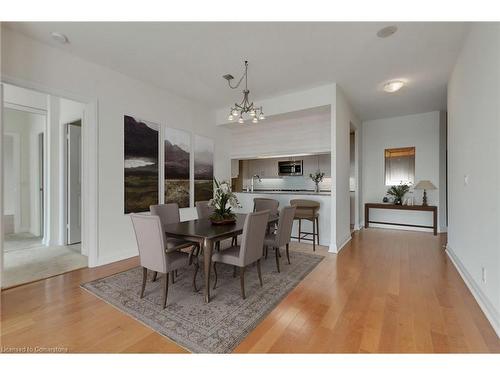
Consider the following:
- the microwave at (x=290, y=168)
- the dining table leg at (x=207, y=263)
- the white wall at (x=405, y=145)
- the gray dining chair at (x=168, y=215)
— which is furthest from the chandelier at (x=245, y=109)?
the white wall at (x=405, y=145)

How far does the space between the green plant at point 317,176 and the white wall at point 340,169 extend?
4.35 ft

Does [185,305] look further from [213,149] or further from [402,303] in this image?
[213,149]

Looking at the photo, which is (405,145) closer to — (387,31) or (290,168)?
(290,168)

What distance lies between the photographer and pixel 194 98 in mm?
4801

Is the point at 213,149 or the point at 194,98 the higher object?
the point at 194,98

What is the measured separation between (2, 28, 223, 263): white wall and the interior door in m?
1.40

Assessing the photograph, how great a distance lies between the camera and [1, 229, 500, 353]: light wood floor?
1739mm

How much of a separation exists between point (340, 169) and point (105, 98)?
13.2 ft

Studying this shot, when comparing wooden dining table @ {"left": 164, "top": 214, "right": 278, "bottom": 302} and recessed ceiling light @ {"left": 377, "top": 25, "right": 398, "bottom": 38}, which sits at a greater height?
recessed ceiling light @ {"left": 377, "top": 25, "right": 398, "bottom": 38}

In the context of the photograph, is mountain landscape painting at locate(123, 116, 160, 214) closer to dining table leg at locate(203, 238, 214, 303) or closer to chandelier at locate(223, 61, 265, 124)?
chandelier at locate(223, 61, 265, 124)

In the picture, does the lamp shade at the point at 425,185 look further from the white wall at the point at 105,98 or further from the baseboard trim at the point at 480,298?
the white wall at the point at 105,98

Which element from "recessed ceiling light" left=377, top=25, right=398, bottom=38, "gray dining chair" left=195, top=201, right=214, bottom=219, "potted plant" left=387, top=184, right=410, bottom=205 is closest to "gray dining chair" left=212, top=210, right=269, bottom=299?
"gray dining chair" left=195, top=201, right=214, bottom=219
